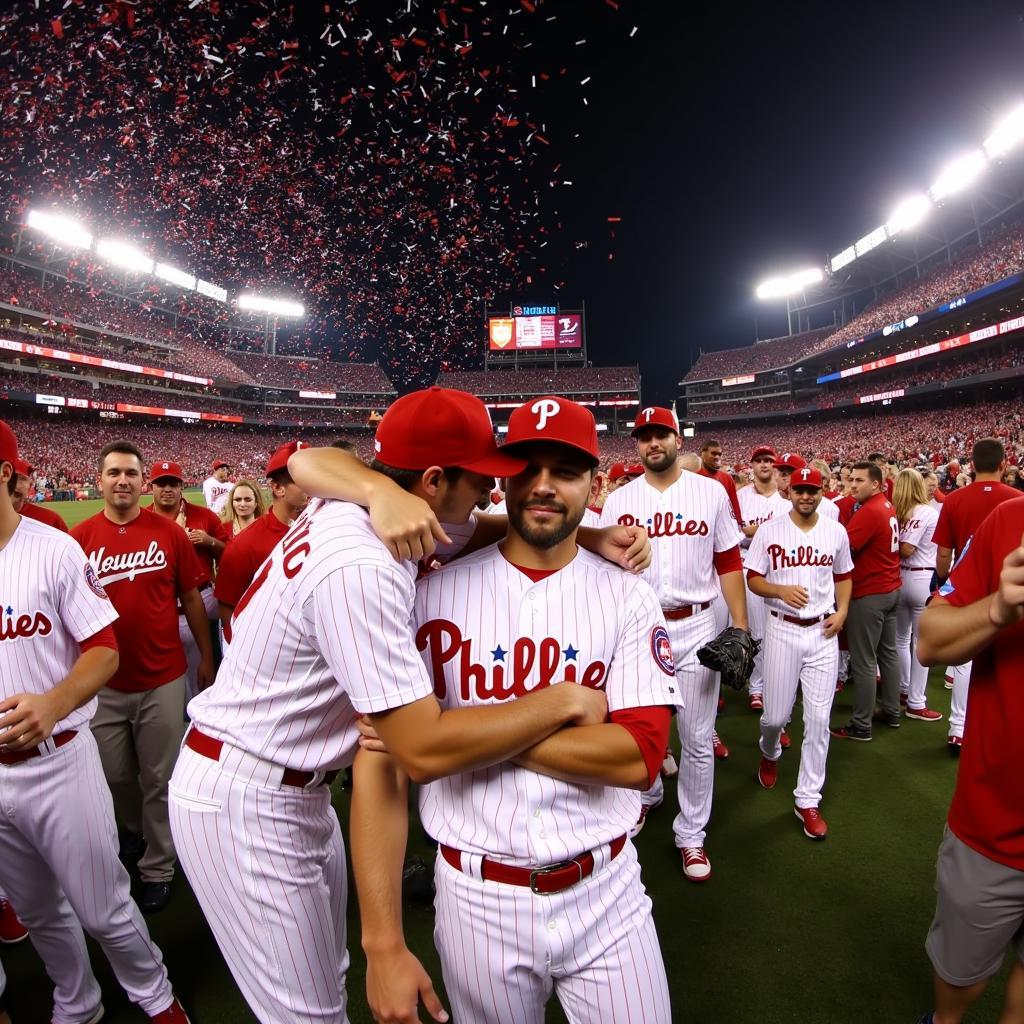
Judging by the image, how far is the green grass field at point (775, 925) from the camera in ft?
9.02

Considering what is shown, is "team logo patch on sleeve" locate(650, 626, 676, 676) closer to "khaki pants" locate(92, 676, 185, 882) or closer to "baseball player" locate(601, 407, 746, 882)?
"baseball player" locate(601, 407, 746, 882)

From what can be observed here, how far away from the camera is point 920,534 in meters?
6.32

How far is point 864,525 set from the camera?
5.50m

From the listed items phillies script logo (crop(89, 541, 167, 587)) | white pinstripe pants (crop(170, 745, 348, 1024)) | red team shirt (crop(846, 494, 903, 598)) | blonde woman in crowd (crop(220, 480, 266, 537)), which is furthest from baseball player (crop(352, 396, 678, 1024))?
blonde woman in crowd (crop(220, 480, 266, 537))

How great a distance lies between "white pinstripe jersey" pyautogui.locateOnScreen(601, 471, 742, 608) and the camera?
4.05m

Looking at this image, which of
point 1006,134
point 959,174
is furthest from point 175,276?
point 1006,134

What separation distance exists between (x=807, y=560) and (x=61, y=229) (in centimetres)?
A: 5437

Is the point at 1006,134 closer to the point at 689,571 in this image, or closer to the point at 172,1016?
the point at 689,571

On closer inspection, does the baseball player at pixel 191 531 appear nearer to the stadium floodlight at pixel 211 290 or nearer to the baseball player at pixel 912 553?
the baseball player at pixel 912 553

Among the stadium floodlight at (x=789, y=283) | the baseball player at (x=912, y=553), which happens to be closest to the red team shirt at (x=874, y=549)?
the baseball player at (x=912, y=553)

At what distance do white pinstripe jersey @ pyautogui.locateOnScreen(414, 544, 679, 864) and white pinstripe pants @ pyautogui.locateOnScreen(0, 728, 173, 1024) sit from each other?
5.81 feet

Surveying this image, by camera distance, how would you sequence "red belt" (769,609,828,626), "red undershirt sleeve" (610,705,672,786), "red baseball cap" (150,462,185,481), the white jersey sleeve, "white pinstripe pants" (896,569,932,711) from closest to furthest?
the white jersey sleeve < "red undershirt sleeve" (610,705,672,786) < "red belt" (769,609,828,626) < "red baseball cap" (150,462,185,481) < "white pinstripe pants" (896,569,932,711)

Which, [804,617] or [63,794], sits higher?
[804,617]

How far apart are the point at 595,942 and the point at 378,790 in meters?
0.72
